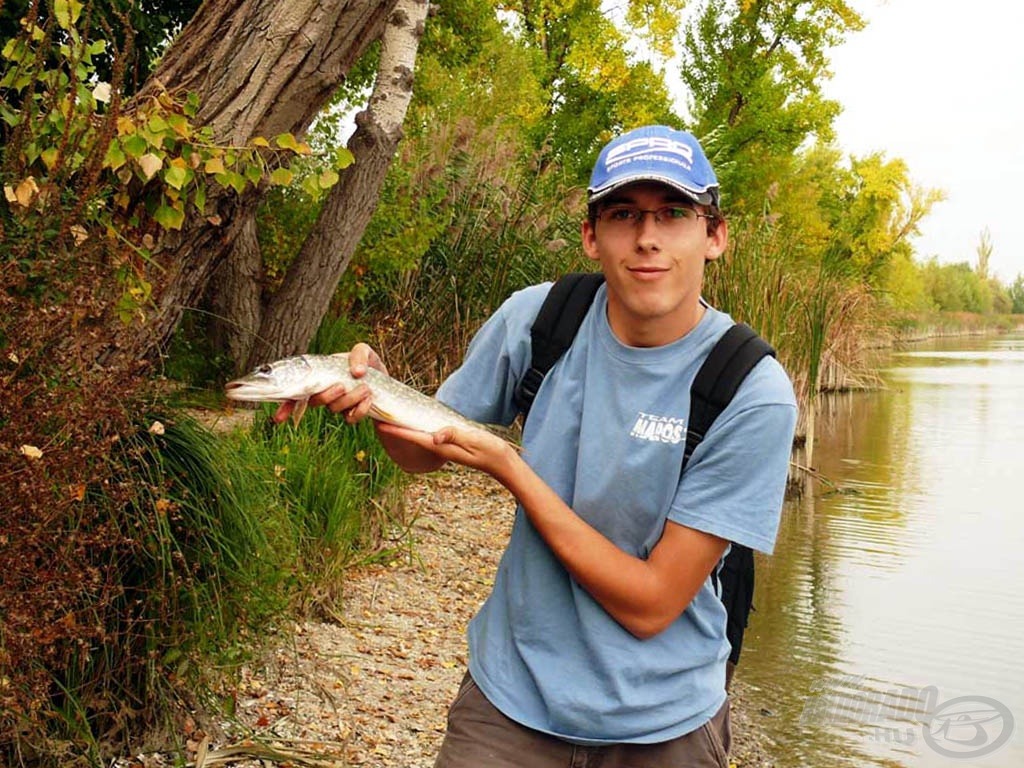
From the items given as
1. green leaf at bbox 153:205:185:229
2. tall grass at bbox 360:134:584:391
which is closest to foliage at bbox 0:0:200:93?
tall grass at bbox 360:134:584:391

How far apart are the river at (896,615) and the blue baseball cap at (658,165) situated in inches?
175

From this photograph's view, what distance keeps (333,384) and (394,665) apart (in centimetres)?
339

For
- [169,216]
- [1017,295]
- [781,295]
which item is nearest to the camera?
[169,216]

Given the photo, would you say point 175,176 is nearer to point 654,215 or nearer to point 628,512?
point 654,215

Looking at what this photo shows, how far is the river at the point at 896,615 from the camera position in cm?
688

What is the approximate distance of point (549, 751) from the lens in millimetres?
2426

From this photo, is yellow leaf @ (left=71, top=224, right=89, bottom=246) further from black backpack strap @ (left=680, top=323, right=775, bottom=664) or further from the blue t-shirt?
black backpack strap @ (left=680, top=323, right=775, bottom=664)

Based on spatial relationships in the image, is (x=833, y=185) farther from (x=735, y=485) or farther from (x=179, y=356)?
(x=735, y=485)

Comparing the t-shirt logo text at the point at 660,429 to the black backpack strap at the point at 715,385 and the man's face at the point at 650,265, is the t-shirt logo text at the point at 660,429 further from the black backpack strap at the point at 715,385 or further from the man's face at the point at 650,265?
the man's face at the point at 650,265

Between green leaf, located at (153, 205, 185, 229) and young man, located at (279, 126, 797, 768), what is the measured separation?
2.56 m

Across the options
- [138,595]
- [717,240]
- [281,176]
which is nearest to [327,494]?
[281,176]

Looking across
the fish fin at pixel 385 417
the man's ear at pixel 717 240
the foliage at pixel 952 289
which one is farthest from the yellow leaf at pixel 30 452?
the foliage at pixel 952 289

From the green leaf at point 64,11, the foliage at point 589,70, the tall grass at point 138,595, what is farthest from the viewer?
the foliage at point 589,70

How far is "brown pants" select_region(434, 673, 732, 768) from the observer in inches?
95.4
